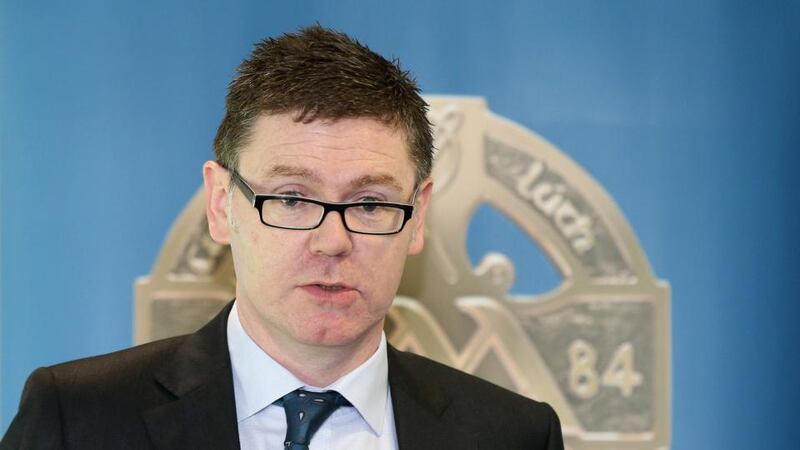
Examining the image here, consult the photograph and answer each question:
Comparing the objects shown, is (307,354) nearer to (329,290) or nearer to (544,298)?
(329,290)

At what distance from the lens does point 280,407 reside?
1.69m

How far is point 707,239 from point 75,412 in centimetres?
186

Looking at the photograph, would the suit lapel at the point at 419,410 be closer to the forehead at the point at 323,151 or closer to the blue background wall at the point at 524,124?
the forehead at the point at 323,151

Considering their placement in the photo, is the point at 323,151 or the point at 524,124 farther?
the point at 524,124

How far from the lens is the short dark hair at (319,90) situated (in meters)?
1.64

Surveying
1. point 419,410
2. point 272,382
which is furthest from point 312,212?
point 419,410

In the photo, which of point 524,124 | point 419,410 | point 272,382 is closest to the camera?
point 272,382

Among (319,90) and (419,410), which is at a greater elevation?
(319,90)

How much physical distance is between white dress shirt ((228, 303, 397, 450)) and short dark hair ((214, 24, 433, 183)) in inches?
12.8

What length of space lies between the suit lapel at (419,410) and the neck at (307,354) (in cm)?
13

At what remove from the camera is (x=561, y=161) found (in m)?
2.78

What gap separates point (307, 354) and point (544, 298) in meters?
1.25

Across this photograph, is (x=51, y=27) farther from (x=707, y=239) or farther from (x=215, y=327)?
(x=707, y=239)

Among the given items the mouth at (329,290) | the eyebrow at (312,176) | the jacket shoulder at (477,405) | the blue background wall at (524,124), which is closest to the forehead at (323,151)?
the eyebrow at (312,176)
